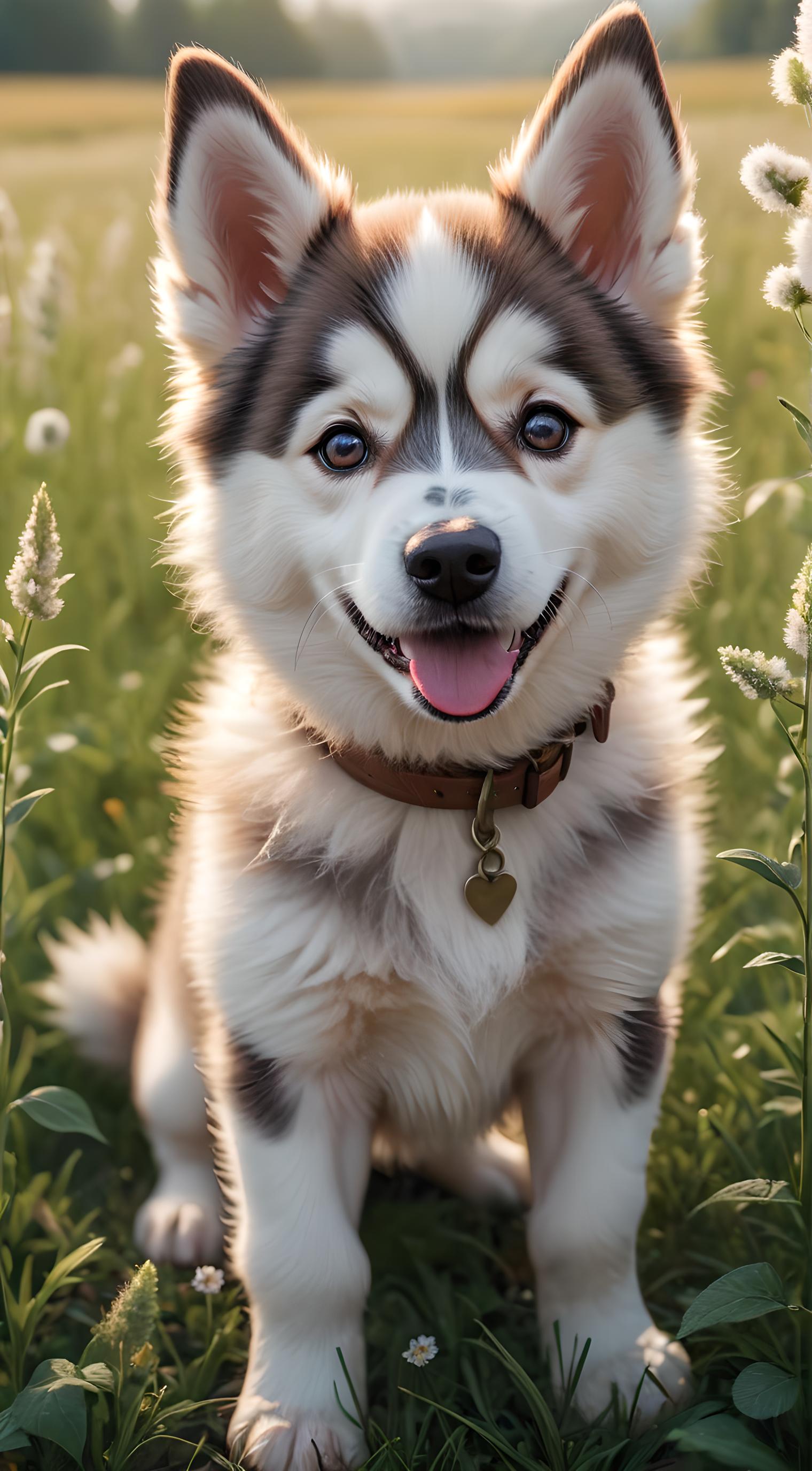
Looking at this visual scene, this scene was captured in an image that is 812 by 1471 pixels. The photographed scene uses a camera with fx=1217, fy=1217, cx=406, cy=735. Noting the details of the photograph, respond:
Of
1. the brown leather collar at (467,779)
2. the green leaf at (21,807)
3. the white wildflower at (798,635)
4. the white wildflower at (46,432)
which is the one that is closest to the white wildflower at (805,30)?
the white wildflower at (798,635)

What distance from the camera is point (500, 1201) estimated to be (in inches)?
108

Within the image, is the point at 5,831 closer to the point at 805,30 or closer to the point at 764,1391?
the point at 764,1391

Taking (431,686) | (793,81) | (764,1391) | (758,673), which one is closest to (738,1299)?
(764,1391)

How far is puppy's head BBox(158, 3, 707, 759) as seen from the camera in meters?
1.95

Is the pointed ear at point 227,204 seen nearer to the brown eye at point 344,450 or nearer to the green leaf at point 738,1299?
the brown eye at point 344,450

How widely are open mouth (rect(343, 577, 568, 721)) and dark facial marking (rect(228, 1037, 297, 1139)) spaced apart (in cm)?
71

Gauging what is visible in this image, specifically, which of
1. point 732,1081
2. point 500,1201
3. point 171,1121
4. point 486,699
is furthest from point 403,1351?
point 486,699

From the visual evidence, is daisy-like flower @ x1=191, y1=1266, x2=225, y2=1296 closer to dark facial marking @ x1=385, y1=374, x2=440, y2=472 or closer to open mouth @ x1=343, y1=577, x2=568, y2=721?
open mouth @ x1=343, y1=577, x2=568, y2=721

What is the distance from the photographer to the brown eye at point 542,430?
2027 millimetres

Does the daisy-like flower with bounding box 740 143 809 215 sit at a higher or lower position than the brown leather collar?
higher

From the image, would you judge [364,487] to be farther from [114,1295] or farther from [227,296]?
[114,1295]

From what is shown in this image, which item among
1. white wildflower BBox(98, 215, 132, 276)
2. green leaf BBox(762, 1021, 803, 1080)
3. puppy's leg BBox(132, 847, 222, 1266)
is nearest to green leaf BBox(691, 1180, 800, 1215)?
green leaf BBox(762, 1021, 803, 1080)

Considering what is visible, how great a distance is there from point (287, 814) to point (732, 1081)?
1170 millimetres

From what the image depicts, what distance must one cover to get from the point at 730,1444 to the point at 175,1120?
147 cm
